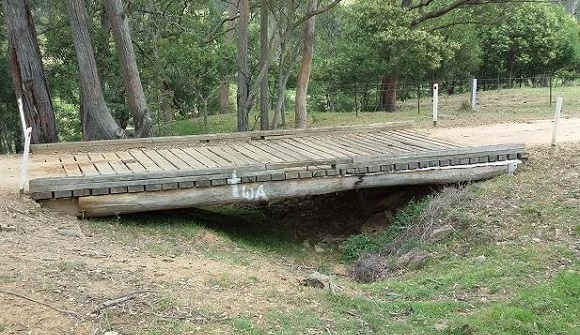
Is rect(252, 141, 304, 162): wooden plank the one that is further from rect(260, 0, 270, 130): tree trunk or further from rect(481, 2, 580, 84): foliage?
rect(481, 2, 580, 84): foliage

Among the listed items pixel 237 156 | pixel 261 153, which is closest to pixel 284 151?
pixel 261 153

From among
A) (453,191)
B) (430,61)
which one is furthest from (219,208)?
(430,61)

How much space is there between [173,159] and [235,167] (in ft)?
4.98

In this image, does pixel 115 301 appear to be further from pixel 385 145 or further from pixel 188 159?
pixel 385 145

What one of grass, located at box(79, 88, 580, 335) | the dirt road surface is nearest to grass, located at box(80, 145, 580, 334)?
grass, located at box(79, 88, 580, 335)

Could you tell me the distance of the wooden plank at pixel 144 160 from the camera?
9190 mm

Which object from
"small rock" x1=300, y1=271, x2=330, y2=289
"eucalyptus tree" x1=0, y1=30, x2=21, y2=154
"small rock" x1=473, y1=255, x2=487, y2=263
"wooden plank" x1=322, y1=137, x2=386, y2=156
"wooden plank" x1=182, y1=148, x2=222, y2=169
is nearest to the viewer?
"small rock" x1=300, y1=271, x2=330, y2=289

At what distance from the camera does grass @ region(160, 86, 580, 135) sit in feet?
53.4

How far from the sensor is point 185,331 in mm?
4680

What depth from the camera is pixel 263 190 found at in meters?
8.99

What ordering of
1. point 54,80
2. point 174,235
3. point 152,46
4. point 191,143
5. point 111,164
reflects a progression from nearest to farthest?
point 174,235, point 111,164, point 191,143, point 152,46, point 54,80

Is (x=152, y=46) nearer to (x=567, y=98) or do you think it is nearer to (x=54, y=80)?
(x=54, y=80)

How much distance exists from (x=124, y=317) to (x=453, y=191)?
6253 mm

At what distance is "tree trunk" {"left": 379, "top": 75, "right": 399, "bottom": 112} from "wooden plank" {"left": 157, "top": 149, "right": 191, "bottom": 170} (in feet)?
38.8
